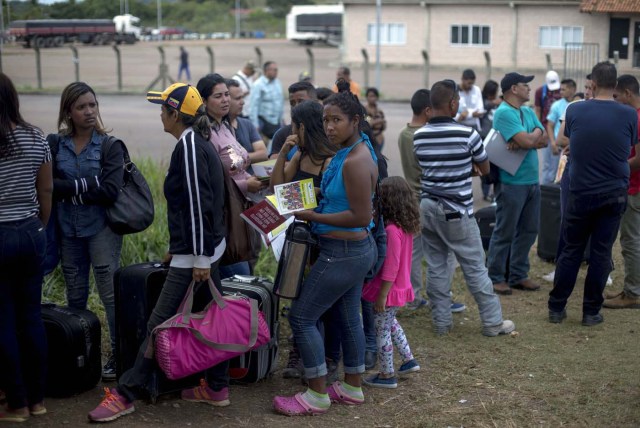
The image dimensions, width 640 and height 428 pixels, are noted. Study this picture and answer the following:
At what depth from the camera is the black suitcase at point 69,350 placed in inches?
214

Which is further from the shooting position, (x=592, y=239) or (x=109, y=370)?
(x=592, y=239)

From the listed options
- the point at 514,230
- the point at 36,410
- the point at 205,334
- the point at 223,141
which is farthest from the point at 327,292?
the point at 514,230

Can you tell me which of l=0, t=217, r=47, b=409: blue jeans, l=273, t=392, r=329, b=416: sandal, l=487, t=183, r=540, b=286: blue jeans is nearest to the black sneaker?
l=0, t=217, r=47, b=409: blue jeans

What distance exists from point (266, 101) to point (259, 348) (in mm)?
8078

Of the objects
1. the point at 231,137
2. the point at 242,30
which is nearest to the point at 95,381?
the point at 231,137

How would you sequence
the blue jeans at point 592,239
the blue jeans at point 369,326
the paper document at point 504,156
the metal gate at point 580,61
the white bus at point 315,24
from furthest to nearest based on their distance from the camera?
the white bus at point 315,24 → the metal gate at point 580,61 → the paper document at point 504,156 → the blue jeans at point 592,239 → the blue jeans at point 369,326

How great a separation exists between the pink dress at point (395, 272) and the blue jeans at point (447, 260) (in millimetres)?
940

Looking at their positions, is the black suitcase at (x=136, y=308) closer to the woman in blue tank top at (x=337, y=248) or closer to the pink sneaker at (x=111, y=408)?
the pink sneaker at (x=111, y=408)

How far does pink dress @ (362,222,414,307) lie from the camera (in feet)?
19.3

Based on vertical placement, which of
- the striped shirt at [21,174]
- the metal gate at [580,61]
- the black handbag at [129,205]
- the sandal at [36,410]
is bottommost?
the sandal at [36,410]

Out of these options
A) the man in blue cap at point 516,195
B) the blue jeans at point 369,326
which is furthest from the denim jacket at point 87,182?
the man in blue cap at point 516,195

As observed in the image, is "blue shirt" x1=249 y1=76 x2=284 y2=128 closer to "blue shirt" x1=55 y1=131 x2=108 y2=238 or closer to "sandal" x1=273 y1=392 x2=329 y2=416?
"blue shirt" x1=55 y1=131 x2=108 y2=238

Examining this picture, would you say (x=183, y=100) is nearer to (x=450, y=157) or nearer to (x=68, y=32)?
(x=450, y=157)

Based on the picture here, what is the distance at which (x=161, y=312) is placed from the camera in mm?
5148
